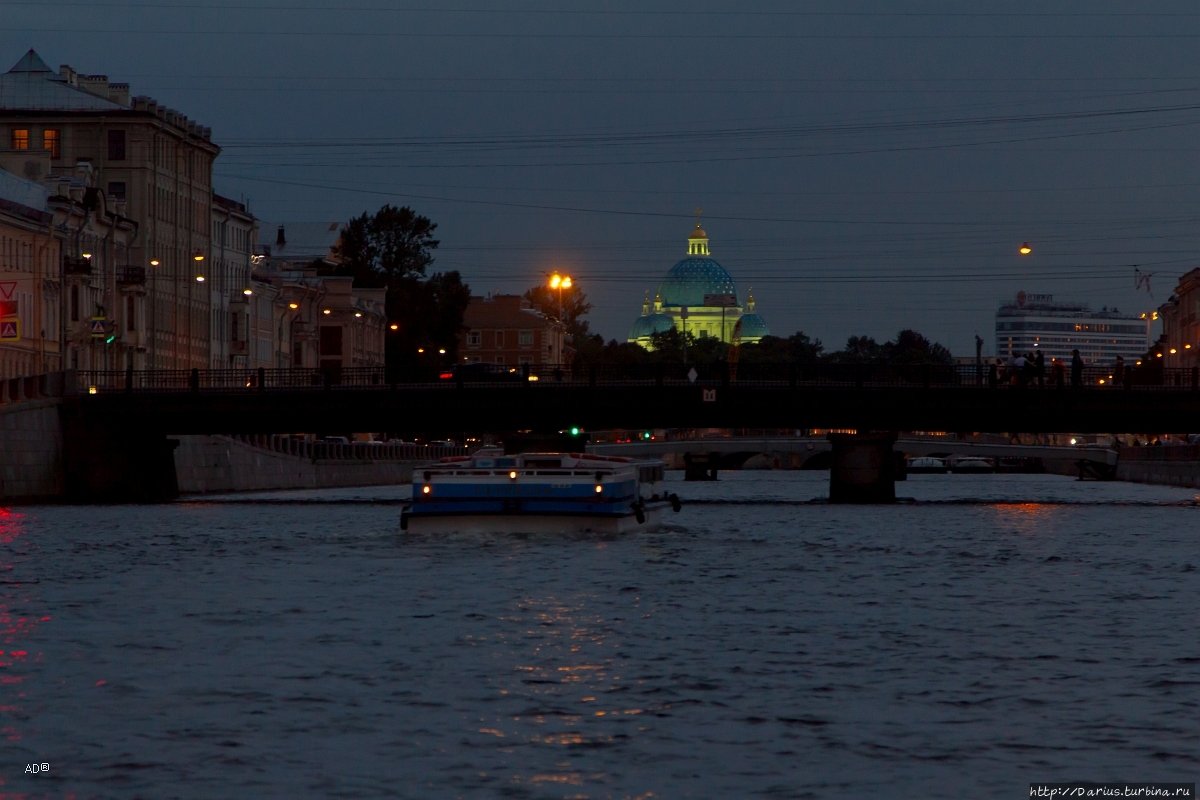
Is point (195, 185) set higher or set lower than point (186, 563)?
higher

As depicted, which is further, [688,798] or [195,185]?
[195,185]

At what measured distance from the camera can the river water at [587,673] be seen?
667 inches

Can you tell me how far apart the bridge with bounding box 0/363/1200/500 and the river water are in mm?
28693

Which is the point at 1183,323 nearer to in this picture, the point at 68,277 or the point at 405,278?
the point at 405,278

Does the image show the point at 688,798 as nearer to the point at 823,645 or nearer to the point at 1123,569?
the point at 823,645

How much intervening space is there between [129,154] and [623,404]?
1868 inches

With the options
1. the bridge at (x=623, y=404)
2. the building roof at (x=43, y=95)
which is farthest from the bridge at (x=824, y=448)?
the bridge at (x=623, y=404)

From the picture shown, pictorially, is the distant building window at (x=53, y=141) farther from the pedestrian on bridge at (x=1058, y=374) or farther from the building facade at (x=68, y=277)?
the pedestrian on bridge at (x=1058, y=374)

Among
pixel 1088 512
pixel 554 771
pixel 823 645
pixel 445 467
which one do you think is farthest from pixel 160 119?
pixel 554 771

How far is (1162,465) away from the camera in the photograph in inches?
5039

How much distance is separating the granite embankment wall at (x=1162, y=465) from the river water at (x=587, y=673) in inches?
2792

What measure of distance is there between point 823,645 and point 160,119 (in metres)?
92.7

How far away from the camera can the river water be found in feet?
55.6

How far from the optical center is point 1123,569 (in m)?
41.3
